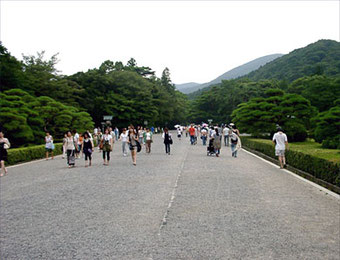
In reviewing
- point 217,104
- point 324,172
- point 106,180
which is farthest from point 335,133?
point 217,104

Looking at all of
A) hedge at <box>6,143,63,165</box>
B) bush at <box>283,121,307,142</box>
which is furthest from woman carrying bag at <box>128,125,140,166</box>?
bush at <box>283,121,307,142</box>

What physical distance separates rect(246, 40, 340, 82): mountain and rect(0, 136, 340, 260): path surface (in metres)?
77.5

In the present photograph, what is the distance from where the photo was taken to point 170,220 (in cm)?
639

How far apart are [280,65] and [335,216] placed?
107 metres

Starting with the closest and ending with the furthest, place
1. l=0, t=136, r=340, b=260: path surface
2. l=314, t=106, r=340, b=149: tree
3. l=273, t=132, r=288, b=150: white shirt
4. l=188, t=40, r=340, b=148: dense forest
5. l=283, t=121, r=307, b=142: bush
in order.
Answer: l=0, t=136, r=340, b=260: path surface, l=273, t=132, r=288, b=150: white shirt, l=314, t=106, r=340, b=149: tree, l=188, t=40, r=340, b=148: dense forest, l=283, t=121, r=307, b=142: bush

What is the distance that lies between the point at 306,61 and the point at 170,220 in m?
98.8

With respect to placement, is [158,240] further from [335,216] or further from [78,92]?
[78,92]

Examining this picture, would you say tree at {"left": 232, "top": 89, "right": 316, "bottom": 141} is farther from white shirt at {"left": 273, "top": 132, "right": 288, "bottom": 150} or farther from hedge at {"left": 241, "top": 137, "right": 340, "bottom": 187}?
white shirt at {"left": 273, "top": 132, "right": 288, "bottom": 150}

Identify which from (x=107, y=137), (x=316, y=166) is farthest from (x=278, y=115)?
(x=316, y=166)

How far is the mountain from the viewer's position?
86.2 meters

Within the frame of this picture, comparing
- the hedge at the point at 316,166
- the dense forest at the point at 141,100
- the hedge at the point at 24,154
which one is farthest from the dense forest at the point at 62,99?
the hedge at the point at 316,166

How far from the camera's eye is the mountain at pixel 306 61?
283ft

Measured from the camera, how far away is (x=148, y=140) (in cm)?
2383

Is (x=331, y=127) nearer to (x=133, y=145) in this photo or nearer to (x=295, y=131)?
(x=295, y=131)
